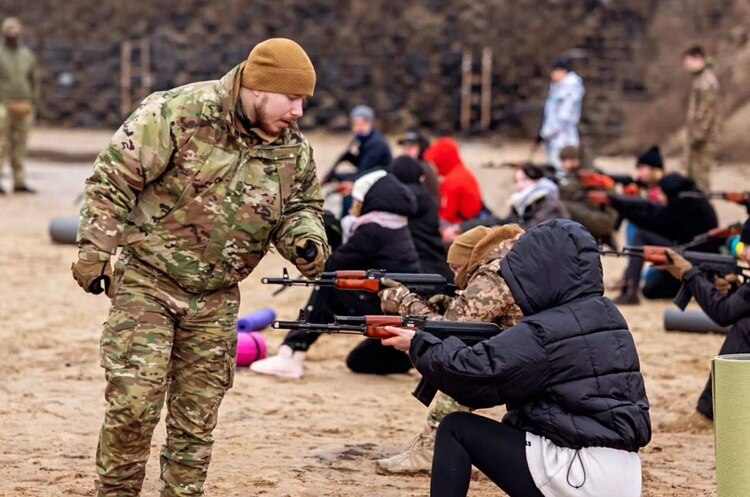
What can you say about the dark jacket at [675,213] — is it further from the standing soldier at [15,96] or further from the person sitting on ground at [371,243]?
the standing soldier at [15,96]

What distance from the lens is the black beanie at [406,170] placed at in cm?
1011

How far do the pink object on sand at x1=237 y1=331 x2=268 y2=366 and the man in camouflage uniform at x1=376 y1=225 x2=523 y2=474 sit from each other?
2.40m

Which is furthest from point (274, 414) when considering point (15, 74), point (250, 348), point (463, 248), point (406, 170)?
point (15, 74)

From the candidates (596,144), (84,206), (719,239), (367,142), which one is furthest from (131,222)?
(596,144)

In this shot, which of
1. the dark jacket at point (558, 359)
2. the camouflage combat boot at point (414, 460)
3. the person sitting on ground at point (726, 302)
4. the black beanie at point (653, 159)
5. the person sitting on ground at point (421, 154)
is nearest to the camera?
the dark jacket at point (558, 359)

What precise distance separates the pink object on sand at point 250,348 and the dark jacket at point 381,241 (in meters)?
0.93

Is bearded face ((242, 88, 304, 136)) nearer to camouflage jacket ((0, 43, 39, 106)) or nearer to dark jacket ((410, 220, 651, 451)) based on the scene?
dark jacket ((410, 220, 651, 451))

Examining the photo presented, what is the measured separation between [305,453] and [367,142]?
587 centimetres

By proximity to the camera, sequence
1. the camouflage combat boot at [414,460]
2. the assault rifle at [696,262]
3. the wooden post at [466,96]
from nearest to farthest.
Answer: the camouflage combat boot at [414,460] < the assault rifle at [696,262] < the wooden post at [466,96]

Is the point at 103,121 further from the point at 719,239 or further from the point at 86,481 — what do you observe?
the point at 86,481

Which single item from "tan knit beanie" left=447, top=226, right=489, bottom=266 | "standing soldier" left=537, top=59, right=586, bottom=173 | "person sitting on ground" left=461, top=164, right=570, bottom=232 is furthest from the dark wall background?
"tan knit beanie" left=447, top=226, right=489, bottom=266

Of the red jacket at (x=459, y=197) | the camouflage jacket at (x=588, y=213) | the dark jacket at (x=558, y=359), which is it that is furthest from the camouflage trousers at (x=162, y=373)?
the camouflage jacket at (x=588, y=213)

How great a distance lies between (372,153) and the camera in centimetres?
1251

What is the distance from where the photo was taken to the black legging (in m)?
5.07
